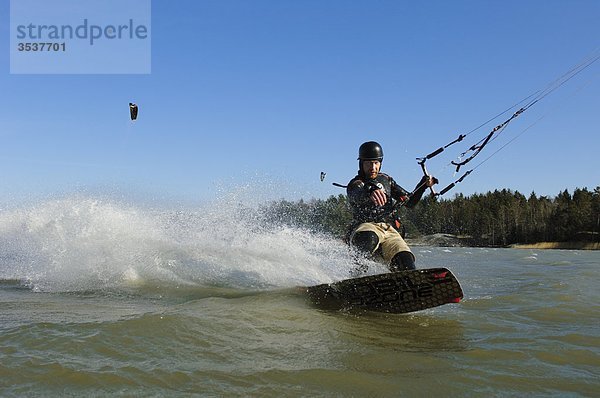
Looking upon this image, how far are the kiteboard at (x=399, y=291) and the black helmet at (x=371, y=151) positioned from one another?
237cm

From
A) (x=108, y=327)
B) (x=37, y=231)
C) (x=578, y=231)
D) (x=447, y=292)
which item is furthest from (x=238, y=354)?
(x=578, y=231)

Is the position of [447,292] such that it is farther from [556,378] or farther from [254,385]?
[254,385]

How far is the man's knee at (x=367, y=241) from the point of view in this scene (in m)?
7.32

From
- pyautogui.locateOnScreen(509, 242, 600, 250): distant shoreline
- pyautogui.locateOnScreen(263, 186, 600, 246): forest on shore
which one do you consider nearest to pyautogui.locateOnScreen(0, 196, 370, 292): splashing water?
pyautogui.locateOnScreen(263, 186, 600, 246): forest on shore

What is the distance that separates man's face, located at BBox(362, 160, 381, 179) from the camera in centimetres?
807

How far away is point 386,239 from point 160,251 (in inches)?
203

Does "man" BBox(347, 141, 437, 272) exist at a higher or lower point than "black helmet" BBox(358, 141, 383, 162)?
lower

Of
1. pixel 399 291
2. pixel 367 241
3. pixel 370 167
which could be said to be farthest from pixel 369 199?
pixel 399 291

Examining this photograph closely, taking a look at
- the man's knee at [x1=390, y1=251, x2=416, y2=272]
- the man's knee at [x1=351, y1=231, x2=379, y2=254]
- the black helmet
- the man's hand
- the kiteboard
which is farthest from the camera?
the black helmet

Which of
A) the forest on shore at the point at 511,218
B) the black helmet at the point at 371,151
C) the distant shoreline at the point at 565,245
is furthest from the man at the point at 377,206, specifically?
the distant shoreline at the point at 565,245

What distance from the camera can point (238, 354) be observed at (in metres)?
3.92

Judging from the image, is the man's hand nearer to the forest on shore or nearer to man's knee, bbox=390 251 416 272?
man's knee, bbox=390 251 416 272

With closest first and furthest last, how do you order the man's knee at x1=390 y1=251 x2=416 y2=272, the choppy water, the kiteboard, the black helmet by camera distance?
the choppy water
the kiteboard
the man's knee at x1=390 y1=251 x2=416 y2=272
the black helmet

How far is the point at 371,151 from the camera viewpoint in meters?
8.05
